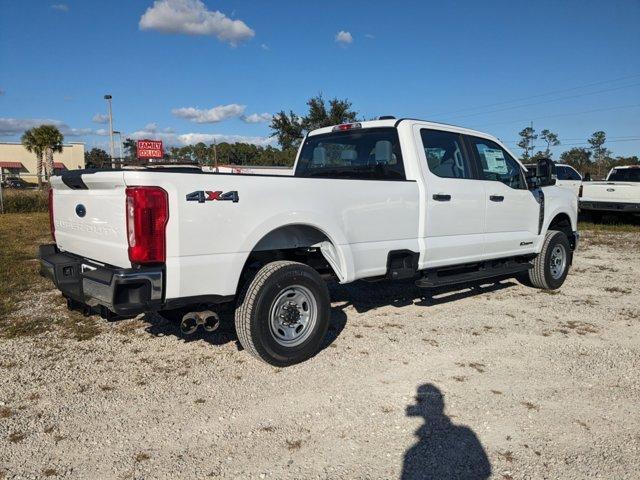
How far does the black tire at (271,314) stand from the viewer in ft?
13.6

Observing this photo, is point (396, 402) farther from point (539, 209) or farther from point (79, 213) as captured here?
point (539, 209)

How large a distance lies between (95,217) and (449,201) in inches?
136

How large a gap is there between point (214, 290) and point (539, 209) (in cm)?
485

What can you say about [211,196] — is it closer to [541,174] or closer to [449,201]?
[449,201]

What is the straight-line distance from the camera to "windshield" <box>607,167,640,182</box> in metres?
15.6

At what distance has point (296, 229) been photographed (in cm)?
456

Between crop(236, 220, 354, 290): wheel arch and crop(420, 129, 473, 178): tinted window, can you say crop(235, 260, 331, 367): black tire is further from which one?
crop(420, 129, 473, 178): tinted window

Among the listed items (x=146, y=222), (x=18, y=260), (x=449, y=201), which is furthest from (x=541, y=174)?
(x=18, y=260)

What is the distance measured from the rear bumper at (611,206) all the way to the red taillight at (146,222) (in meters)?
14.9

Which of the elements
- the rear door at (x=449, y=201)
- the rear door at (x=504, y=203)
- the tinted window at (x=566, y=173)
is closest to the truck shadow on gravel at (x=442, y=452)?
the rear door at (x=449, y=201)

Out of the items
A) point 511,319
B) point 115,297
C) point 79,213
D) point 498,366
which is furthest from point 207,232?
point 511,319

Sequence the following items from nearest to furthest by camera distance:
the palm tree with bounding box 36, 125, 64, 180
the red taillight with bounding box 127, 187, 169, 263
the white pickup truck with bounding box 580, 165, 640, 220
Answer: the red taillight with bounding box 127, 187, 169, 263 → the white pickup truck with bounding box 580, 165, 640, 220 → the palm tree with bounding box 36, 125, 64, 180

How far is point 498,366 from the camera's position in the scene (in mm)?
4512

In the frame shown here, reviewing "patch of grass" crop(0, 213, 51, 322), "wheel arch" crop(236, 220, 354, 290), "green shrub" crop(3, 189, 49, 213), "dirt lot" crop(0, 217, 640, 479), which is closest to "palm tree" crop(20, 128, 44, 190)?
"green shrub" crop(3, 189, 49, 213)
